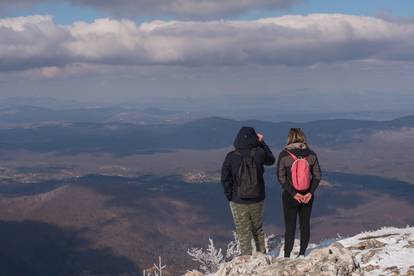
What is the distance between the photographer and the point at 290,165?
39.3 ft

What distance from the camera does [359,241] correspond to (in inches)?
577

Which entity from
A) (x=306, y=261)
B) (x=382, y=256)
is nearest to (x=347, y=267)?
(x=306, y=261)

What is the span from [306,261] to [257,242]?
3668mm

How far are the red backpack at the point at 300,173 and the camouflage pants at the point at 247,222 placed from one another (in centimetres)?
158

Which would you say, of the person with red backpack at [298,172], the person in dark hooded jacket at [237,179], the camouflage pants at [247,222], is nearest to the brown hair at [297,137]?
the person with red backpack at [298,172]

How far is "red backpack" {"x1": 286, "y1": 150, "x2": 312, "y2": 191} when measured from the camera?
11.8 metres

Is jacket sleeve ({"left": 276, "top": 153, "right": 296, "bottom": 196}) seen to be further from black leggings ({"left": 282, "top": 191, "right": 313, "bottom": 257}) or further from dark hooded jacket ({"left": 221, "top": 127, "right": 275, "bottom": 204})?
dark hooded jacket ({"left": 221, "top": 127, "right": 275, "bottom": 204})

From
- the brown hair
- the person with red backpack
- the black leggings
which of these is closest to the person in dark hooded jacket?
the person with red backpack

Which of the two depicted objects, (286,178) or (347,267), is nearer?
(347,267)

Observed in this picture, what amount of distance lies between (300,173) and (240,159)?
5.64ft

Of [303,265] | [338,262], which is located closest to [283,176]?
[303,265]

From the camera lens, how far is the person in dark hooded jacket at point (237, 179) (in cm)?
1256

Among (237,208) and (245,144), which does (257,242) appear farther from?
(245,144)

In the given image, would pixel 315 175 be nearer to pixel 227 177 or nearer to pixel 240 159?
pixel 240 159
